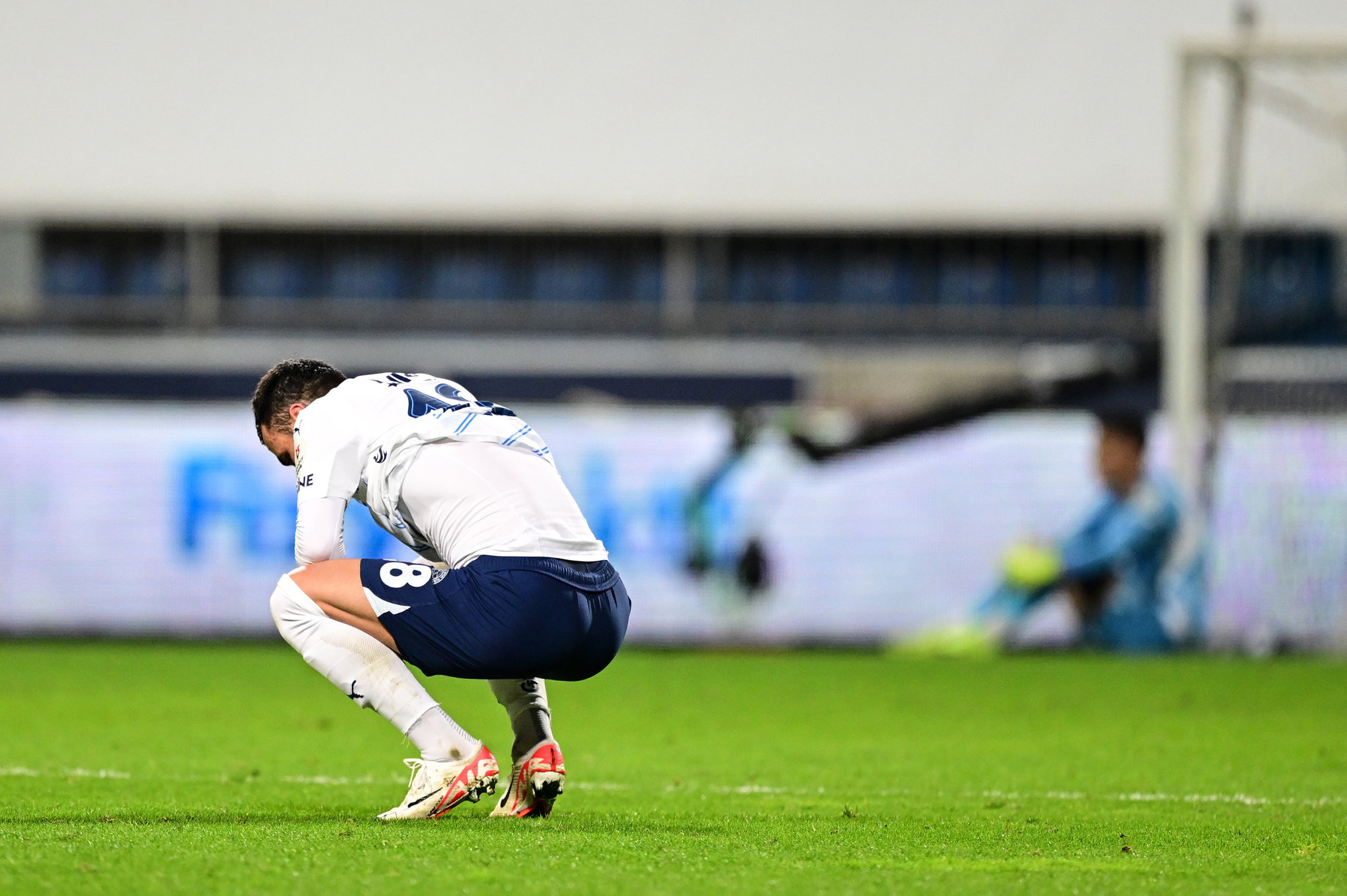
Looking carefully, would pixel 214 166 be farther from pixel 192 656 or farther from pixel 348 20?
pixel 192 656

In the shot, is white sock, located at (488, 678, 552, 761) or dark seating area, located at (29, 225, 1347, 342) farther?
dark seating area, located at (29, 225, 1347, 342)

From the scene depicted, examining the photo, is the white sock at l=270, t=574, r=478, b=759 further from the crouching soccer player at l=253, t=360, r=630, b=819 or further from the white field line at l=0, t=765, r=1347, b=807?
the white field line at l=0, t=765, r=1347, b=807

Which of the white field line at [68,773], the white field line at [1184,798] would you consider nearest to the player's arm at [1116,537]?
the white field line at [1184,798]

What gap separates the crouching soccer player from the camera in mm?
5703

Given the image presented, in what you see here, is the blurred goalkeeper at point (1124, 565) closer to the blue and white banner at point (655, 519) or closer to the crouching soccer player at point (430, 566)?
the blue and white banner at point (655, 519)

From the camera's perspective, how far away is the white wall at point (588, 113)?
1502 inches

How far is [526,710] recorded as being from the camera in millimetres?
6234

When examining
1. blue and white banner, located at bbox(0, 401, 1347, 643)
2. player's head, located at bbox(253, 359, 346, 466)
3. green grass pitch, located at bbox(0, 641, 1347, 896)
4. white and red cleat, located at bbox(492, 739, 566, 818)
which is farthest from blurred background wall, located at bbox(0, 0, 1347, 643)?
player's head, located at bbox(253, 359, 346, 466)

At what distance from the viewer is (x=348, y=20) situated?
38719 millimetres

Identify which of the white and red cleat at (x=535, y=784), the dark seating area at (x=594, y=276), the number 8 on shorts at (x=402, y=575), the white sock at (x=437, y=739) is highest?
the dark seating area at (x=594, y=276)

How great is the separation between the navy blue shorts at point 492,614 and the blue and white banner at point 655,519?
10739 millimetres

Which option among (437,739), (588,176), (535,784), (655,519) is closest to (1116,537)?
(655,519)

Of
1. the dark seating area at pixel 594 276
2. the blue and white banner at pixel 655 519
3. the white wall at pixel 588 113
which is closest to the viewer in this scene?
the blue and white banner at pixel 655 519

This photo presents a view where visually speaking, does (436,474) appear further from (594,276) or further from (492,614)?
(594,276)
